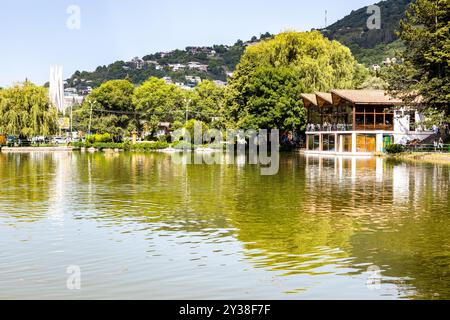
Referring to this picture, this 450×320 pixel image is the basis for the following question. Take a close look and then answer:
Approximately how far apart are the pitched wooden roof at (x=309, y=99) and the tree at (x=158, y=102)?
29.3m

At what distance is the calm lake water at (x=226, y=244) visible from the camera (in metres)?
9.05

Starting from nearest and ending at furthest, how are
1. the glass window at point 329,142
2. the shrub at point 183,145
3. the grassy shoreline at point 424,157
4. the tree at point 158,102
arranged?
1. the grassy shoreline at point 424,157
2. the glass window at point 329,142
3. the shrub at point 183,145
4. the tree at point 158,102

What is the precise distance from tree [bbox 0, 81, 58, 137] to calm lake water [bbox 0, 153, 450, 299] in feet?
185

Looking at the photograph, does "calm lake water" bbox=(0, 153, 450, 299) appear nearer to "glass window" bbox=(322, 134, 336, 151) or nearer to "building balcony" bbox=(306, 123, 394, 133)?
"building balcony" bbox=(306, 123, 394, 133)

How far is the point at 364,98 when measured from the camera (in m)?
63.3

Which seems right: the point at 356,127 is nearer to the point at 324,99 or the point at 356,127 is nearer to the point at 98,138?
the point at 324,99

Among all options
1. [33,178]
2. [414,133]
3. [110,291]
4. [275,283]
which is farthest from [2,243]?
[414,133]

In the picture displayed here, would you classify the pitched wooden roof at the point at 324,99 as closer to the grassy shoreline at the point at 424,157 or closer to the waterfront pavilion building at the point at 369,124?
the waterfront pavilion building at the point at 369,124

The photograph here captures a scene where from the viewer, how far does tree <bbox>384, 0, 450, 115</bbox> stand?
165ft

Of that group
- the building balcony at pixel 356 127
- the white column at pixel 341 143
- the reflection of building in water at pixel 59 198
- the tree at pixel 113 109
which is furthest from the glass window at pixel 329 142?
the reflection of building in water at pixel 59 198

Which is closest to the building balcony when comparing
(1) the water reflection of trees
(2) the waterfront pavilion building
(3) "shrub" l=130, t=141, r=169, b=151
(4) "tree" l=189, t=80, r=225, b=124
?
(2) the waterfront pavilion building

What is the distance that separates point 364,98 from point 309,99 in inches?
332

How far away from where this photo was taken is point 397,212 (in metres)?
17.1

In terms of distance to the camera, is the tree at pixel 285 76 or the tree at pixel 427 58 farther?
the tree at pixel 285 76
